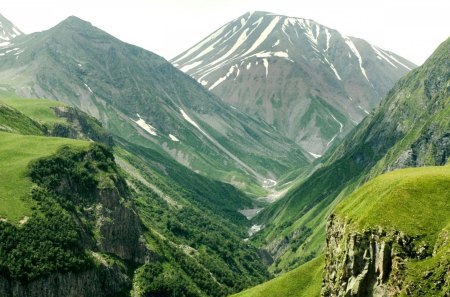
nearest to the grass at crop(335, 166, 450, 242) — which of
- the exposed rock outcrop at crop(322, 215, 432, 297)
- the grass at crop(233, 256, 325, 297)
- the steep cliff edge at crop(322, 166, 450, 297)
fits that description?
the steep cliff edge at crop(322, 166, 450, 297)

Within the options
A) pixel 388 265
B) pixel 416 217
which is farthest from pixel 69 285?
pixel 416 217

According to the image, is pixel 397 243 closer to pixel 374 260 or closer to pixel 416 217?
pixel 374 260

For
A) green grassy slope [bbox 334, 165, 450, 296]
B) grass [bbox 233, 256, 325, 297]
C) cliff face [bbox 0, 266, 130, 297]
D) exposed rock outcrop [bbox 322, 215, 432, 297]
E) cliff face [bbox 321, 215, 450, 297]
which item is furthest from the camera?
grass [bbox 233, 256, 325, 297]

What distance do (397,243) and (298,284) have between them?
8955cm

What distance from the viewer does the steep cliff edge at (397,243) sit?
270 feet

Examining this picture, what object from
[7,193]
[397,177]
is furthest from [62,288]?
[397,177]

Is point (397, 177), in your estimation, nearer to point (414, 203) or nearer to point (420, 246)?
point (414, 203)

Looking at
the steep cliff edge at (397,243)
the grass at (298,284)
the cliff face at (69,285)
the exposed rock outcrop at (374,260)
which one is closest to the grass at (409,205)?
the steep cliff edge at (397,243)

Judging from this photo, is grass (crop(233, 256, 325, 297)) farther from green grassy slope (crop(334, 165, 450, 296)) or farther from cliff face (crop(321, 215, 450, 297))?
cliff face (crop(321, 215, 450, 297))

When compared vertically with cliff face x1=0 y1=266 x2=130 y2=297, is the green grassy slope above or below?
above

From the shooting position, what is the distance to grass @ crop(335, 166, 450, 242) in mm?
90375

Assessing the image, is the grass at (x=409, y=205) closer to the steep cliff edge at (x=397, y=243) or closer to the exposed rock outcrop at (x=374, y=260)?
the steep cliff edge at (x=397, y=243)

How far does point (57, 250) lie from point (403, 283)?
128m

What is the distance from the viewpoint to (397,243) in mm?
87500
